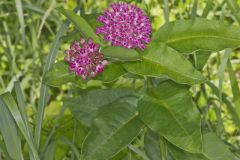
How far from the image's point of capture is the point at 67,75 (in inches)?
43.5

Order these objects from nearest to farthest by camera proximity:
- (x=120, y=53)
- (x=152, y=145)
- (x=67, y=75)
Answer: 1. (x=120, y=53)
2. (x=67, y=75)
3. (x=152, y=145)

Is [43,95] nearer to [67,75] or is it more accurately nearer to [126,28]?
[67,75]

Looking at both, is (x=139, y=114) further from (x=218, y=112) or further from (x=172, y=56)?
(x=218, y=112)

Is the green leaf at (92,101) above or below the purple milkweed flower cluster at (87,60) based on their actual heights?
below

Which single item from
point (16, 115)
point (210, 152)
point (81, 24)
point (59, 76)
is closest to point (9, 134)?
point (16, 115)

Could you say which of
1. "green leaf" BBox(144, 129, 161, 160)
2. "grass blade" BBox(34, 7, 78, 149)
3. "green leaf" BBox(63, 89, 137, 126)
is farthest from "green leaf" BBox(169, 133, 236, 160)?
"grass blade" BBox(34, 7, 78, 149)

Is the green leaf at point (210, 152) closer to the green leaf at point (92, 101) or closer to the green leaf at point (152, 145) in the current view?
the green leaf at point (152, 145)

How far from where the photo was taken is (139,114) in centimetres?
107

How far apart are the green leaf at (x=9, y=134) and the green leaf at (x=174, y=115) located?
29 centimetres

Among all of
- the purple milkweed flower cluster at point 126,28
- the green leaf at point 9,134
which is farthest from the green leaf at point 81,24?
the green leaf at point 9,134

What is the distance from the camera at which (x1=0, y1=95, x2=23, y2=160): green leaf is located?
1.15 metres

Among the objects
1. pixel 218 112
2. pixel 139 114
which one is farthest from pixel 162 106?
pixel 218 112

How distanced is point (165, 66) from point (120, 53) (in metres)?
0.09

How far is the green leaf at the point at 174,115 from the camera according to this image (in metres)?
1.01
